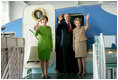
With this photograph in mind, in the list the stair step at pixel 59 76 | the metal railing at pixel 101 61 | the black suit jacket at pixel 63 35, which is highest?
the black suit jacket at pixel 63 35

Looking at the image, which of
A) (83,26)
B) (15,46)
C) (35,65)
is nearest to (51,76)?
(35,65)

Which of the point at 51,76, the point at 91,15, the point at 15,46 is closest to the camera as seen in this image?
the point at 15,46

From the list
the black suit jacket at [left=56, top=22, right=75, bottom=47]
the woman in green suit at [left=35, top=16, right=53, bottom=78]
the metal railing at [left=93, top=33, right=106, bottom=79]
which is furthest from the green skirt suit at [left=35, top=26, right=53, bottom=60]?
the metal railing at [left=93, top=33, right=106, bottom=79]

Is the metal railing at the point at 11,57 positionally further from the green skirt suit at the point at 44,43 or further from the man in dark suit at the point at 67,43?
the man in dark suit at the point at 67,43

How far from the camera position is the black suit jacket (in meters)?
4.35

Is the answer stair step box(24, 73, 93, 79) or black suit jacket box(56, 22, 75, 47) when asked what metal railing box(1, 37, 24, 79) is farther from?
black suit jacket box(56, 22, 75, 47)

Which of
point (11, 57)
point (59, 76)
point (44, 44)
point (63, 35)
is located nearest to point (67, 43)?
point (63, 35)

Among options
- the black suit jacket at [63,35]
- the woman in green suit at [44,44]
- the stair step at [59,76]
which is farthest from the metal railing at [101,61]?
the woman in green suit at [44,44]

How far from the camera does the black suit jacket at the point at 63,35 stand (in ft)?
14.3

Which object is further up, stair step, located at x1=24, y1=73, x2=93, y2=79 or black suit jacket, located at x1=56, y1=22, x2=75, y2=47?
black suit jacket, located at x1=56, y1=22, x2=75, y2=47

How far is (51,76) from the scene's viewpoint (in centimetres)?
419

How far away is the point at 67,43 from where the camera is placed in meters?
4.36

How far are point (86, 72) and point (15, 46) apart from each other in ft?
7.14

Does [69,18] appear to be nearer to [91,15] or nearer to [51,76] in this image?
[91,15]
